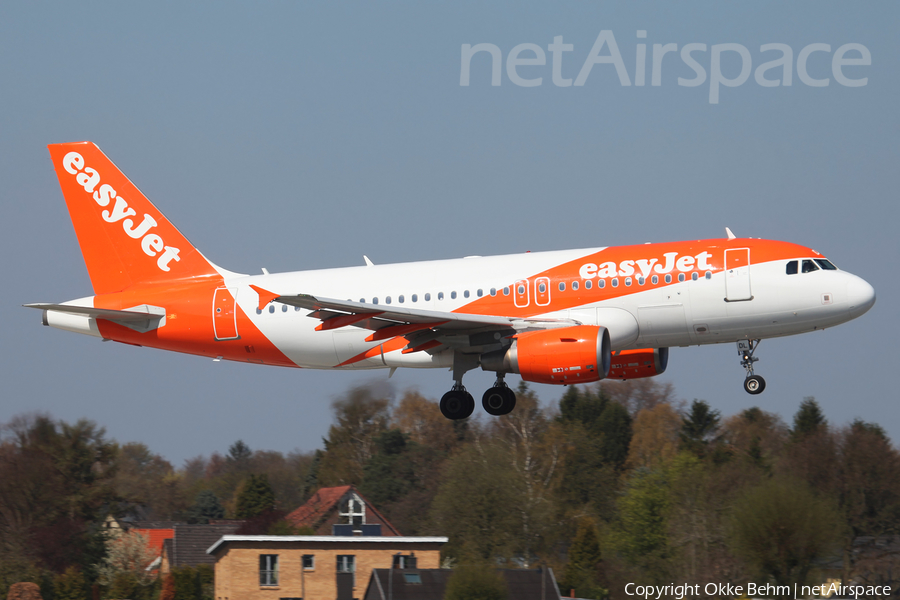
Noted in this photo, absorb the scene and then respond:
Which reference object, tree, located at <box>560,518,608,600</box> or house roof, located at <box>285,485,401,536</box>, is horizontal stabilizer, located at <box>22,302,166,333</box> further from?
house roof, located at <box>285,485,401,536</box>

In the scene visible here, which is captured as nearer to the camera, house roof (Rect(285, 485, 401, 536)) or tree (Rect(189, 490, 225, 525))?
house roof (Rect(285, 485, 401, 536))

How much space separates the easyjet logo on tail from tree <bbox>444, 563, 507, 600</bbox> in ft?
77.7

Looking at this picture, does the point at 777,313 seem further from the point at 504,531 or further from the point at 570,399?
the point at 570,399

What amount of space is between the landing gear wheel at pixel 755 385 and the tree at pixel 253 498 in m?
70.1

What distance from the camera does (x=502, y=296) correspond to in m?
30.9

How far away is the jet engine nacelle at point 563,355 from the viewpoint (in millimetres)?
28531

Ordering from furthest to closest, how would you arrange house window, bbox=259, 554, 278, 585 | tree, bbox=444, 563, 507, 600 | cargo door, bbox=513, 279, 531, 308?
house window, bbox=259, 554, 278, 585 → tree, bbox=444, 563, 507, 600 → cargo door, bbox=513, 279, 531, 308

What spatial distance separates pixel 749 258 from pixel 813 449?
169 feet

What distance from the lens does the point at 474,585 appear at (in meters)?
51.3

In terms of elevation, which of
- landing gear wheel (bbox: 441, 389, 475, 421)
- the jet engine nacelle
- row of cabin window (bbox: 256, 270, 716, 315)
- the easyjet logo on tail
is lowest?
landing gear wheel (bbox: 441, 389, 475, 421)

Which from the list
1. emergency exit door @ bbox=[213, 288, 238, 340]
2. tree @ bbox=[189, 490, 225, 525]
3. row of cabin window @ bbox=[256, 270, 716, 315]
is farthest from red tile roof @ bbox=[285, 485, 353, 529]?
row of cabin window @ bbox=[256, 270, 716, 315]

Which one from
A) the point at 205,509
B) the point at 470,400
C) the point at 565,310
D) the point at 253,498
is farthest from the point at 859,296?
the point at 205,509

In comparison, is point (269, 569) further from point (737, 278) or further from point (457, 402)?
point (737, 278)

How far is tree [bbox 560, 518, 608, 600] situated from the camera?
223 feet
